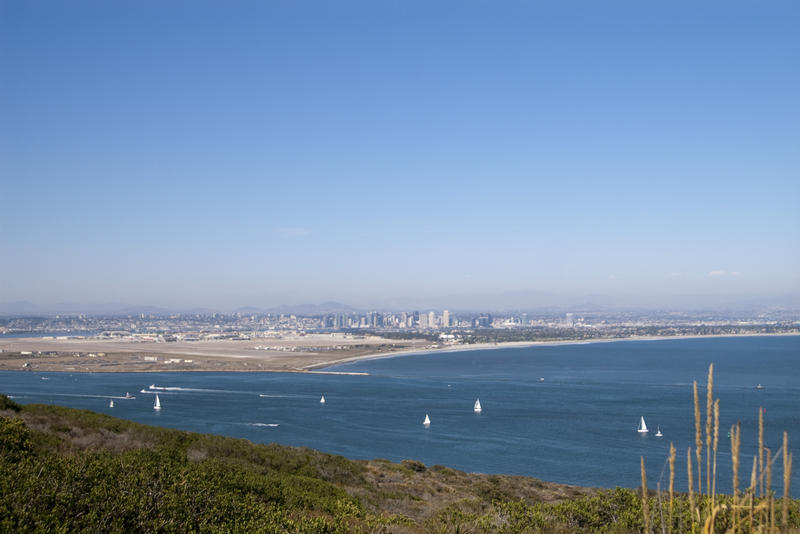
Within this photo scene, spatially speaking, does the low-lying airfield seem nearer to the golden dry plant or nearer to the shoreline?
the shoreline

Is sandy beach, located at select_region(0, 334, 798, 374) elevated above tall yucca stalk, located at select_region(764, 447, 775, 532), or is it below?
below

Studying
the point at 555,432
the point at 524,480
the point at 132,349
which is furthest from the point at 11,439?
the point at 132,349

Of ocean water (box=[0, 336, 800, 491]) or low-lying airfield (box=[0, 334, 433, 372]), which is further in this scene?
low-lying airfield (box=[0, 334, 433, 372])

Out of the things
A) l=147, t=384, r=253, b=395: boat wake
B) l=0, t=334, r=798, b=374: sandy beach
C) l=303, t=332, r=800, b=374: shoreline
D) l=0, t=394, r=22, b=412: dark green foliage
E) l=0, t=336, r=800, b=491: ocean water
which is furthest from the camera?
l=303, t=332, r=800, b=374: shoreline

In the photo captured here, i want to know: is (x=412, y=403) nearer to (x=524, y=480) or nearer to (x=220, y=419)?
(x=220, y=419)

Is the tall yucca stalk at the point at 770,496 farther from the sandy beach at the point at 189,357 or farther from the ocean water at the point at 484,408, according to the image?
the sandy beach at the point at 189,357

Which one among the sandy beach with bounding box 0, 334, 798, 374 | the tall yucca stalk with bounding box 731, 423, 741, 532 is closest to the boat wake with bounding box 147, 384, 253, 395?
the sandy beach with bounding box 0, 334, 798, 374
